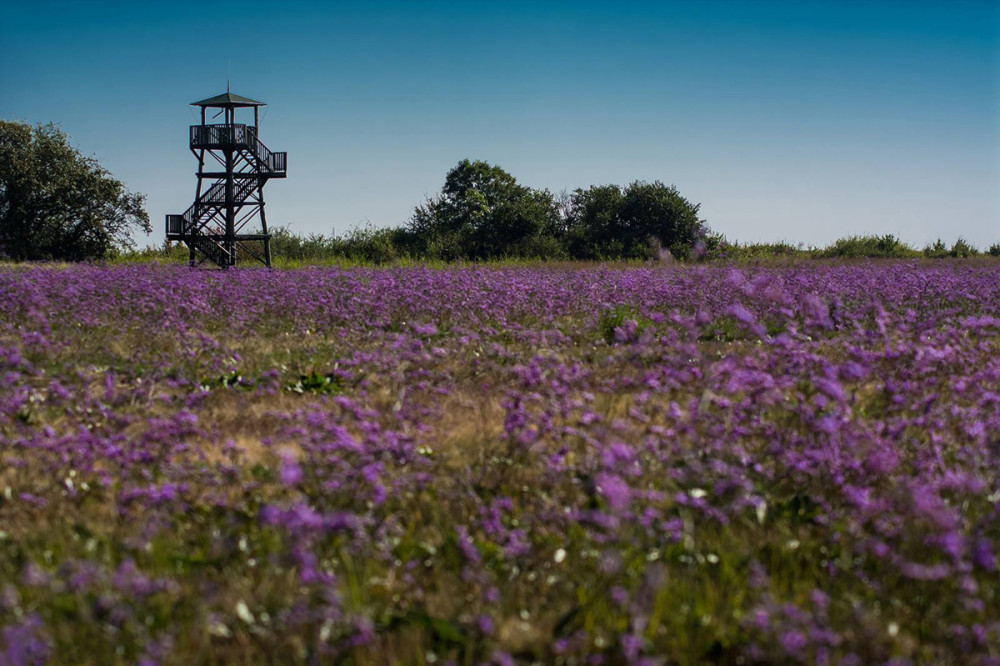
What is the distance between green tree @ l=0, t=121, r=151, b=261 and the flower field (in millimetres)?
32560

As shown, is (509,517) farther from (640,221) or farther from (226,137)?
(640,221)

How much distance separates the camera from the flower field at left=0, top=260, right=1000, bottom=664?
104 inches

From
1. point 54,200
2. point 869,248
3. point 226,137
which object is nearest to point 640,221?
point 869,248

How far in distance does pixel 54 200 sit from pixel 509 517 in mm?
37370

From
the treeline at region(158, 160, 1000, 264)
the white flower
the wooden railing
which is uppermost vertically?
the wooden railing

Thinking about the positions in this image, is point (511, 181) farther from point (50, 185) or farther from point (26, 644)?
point (26, 644)

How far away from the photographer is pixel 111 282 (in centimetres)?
1228

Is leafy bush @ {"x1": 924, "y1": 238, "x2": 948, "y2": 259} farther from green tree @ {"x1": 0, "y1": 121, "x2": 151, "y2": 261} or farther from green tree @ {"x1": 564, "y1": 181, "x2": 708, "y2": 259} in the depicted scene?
green tree @ {"x1": 0, "y1": 121, "x2": 151, "y2": 261}

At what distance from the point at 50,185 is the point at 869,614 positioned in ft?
126

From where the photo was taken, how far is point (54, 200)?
34.3m

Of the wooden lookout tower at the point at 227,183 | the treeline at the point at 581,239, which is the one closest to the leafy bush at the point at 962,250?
the treeline at the point at 581,239

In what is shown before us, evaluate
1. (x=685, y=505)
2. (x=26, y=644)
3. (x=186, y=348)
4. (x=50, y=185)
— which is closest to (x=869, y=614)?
(x=685, y=505)

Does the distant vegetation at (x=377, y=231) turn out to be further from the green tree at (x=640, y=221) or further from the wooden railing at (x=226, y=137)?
the wooden railing at (x=226, y=137)

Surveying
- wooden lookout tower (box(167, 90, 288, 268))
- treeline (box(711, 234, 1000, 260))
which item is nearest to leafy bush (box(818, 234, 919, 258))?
treeline (box(711, 234, 1000, 260))
